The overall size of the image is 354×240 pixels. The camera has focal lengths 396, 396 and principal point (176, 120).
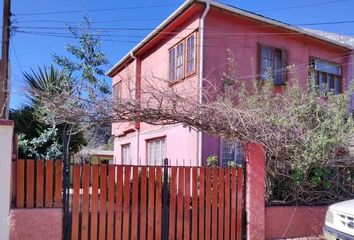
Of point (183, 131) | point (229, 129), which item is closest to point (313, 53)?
point (183, 131)

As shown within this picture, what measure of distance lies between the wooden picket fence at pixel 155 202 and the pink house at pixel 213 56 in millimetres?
2775

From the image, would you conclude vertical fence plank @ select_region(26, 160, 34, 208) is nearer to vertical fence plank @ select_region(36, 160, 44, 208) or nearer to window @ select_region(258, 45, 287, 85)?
vertical fence plank @ select_region(36, 160, 44, 208)

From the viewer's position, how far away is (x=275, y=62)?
15.0 m

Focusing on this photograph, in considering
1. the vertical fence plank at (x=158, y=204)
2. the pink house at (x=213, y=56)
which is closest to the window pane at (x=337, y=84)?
the pink house at (x=213, y=56)

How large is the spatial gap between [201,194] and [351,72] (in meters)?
12.4

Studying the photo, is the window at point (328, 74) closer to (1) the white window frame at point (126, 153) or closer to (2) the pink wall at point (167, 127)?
(2) the pink wall at point (167, 127)

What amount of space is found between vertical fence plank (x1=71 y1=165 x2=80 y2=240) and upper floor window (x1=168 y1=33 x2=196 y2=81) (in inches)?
274

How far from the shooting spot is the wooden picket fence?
23.4 feet

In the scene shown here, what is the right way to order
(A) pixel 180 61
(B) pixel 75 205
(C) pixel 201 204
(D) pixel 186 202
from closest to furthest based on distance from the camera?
(B) pixel 75 205, (D) pixel 186 202, (C) pixel 201 204, (A) pixel 180 61

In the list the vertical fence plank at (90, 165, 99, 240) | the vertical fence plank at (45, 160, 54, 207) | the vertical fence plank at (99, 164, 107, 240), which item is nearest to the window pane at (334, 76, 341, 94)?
the vertical fence plank at (99, 164, 107, 240)

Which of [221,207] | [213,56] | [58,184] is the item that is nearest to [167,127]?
[213,56]

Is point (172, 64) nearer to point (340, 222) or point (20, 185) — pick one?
point (20, 185)

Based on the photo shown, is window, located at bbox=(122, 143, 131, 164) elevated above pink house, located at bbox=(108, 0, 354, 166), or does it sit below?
below

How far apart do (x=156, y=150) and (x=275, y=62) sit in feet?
19.4
